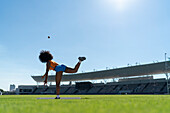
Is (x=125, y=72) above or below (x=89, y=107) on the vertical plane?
above

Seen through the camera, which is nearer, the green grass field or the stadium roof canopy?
the green grass field

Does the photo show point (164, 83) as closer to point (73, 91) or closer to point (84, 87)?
point (84, 87)

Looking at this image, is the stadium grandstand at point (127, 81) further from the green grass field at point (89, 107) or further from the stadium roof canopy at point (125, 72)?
the green grass field at point (89, 107)

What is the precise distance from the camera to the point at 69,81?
73812 millimetres

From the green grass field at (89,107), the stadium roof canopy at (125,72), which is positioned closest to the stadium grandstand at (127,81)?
the stadium roof canopy at (125,72)

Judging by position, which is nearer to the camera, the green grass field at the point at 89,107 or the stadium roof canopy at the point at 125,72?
the green grass field at the point at 89,107

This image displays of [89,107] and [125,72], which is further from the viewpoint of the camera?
[125,72]

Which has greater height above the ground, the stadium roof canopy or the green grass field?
the stadium roof canopy

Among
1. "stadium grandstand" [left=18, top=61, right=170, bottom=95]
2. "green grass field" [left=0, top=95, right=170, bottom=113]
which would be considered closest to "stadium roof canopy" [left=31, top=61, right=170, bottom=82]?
"stadium grandstand" [left=18, top=61, right=170, bottom=95]

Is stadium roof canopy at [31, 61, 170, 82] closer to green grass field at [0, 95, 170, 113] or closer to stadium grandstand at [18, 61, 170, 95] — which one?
stadium grandstand at [18, 61, 170, 95]

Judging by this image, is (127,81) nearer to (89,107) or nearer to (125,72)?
(125,72)

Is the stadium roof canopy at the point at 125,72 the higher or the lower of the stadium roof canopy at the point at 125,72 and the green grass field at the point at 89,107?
the higher

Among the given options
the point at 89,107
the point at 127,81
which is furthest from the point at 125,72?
the point at 89,107

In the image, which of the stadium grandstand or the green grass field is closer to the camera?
the green grass field
